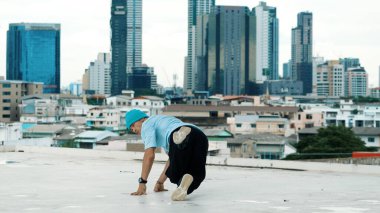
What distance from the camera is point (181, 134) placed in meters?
5.27

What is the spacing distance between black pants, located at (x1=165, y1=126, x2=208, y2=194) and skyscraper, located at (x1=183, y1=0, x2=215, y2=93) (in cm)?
16601

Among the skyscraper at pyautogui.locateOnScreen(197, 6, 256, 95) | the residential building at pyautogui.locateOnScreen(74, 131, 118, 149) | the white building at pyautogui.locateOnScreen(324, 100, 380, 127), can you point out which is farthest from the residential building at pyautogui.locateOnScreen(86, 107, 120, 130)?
the skyscraper at pyautogui.locateOnScreen(197, 6, 256, 95)

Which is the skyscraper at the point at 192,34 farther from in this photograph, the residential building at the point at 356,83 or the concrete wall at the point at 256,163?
the concrete wall at the point at 256,163

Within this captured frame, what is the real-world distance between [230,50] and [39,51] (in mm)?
34463

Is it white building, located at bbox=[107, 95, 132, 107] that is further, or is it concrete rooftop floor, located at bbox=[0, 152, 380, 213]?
white building, located at bbox=[107, 95, 132, 107]

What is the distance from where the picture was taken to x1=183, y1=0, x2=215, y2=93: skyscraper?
6993 inches

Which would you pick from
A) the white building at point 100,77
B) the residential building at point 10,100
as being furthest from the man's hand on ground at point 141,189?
the white building at point 100,77

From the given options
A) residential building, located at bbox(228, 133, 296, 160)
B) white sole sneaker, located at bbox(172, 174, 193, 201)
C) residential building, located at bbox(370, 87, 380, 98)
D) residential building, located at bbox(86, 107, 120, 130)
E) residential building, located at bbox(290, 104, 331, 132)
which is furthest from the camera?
residential building, located at bbox(370, 87, 380, 98)

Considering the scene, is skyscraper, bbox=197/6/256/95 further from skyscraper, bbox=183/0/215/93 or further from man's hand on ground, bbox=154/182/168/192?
man's hand on ground, bbox=154/182/168/192

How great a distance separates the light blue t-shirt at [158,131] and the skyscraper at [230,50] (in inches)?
5843

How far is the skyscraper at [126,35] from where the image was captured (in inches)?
6796

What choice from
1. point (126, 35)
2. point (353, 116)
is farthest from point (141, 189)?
point (126, 35)

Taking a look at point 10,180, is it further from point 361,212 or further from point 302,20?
point 302,20

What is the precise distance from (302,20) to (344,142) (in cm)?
16249
